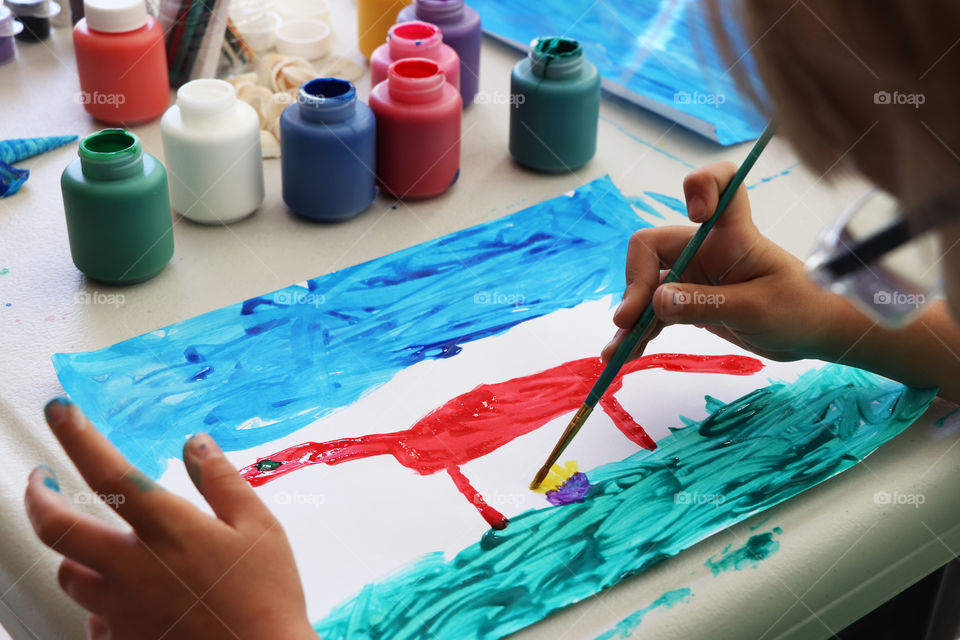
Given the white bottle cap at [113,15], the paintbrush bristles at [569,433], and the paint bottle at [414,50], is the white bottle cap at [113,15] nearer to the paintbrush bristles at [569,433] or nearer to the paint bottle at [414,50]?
the paint bottle at [414,50]

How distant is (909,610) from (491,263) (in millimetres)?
599

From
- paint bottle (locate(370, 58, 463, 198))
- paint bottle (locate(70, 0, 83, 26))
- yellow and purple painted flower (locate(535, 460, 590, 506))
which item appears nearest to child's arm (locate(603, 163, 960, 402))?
yellow and purple painted flower (locate(535, 460, 590, 506))

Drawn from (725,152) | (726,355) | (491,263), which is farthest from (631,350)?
(725,152)

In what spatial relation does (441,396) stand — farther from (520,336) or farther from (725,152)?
(725,152)

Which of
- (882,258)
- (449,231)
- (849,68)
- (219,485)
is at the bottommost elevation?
(449,231)

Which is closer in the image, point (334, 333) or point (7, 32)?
point (334, 333)

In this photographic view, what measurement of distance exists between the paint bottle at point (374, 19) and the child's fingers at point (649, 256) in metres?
0.60

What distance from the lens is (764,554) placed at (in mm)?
740

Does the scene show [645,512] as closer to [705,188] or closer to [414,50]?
[705,188]

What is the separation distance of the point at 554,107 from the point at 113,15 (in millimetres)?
509

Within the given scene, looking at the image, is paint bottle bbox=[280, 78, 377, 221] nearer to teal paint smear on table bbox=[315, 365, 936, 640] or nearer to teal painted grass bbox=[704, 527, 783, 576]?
teal paint smear on table bbox=[315, 365, 936, 640]

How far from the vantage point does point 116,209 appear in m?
0.93

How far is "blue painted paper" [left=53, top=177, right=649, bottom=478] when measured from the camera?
0.83 metres

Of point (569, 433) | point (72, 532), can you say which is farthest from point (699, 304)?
point (72, 532)
